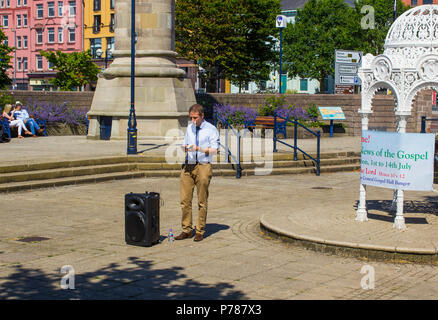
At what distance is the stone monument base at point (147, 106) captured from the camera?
22.8 meters

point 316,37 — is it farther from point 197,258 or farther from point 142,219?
point 197,258

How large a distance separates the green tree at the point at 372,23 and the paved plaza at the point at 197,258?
57550mm

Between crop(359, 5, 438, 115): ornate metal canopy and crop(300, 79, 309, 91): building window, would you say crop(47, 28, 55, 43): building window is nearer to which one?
crop(300, 79, 309, 91): building window

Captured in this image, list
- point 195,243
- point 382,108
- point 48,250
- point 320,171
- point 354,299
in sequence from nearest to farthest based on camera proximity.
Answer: point 354,299
point 48,250
point 195,243
point 320,171
point 382,108

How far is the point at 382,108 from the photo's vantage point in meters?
30.7

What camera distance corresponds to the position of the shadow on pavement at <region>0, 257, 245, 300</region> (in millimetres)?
6637

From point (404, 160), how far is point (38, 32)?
79.3 meters

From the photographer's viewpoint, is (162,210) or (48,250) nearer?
(48,250)

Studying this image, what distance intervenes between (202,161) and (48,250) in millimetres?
2420

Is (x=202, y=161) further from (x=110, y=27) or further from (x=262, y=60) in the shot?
(x=110, y=27)

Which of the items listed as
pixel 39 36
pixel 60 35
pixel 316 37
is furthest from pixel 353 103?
pixel 39 36

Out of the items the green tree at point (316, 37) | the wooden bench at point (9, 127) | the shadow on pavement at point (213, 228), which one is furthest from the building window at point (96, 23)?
the shadow on pavement at point (213, 228)

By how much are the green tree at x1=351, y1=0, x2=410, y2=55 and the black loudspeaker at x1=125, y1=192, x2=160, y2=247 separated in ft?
203
